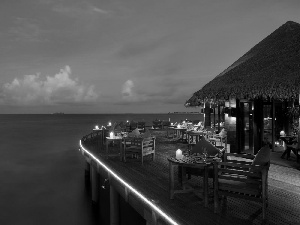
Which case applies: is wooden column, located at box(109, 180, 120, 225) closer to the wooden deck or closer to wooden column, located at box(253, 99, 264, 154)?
the wooden deck

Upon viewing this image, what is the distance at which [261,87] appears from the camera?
7.27 metres

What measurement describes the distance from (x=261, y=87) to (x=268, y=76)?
0.39 metres

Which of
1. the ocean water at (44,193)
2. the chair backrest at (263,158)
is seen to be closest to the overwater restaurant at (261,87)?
the chair backrest at (263,158)

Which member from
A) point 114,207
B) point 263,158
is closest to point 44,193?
point 114,207

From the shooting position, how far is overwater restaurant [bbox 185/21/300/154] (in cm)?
708

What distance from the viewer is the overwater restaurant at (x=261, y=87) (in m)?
7.08

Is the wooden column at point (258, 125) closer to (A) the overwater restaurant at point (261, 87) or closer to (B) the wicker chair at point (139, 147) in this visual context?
(A) the overwater restaurant at point (261, 87)

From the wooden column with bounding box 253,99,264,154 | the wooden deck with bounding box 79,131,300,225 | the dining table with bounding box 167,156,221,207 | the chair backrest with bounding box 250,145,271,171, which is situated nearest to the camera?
the wooden deck with bounding box 79,131,300,225

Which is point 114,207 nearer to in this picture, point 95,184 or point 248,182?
point 95,184

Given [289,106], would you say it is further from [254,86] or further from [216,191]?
[216,191]

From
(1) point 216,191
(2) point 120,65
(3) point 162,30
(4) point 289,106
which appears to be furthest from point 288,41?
(2) point 120,65

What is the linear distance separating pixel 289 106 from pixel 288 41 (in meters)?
3.11

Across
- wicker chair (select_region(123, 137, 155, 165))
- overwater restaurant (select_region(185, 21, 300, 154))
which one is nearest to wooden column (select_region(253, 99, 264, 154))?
overwater restaurant (select_region(185, 21, 300, 154))

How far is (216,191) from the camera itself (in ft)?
14.9
